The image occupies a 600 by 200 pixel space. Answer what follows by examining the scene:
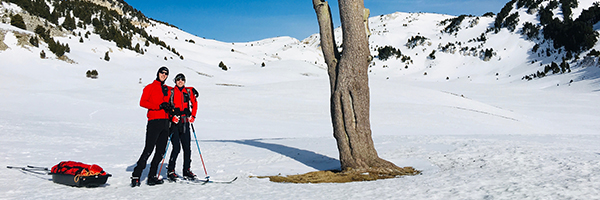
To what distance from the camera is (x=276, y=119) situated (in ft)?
53.8

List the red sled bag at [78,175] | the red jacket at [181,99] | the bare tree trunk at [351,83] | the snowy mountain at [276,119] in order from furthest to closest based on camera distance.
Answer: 1. the bare tree trunk at [351,83]
2. the red jacket at [181,99]
3. the snowy mountain at [276,119]
4. the red sled bag at [78,175]

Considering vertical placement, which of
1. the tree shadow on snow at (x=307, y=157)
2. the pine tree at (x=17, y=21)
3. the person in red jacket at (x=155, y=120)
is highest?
the pine tree at (x=17, y=21)

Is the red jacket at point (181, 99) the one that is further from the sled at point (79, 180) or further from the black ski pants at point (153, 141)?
the sled at point (79, 180)

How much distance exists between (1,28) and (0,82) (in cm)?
802

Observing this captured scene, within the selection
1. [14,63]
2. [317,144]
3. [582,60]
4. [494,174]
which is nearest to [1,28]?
[14,63]

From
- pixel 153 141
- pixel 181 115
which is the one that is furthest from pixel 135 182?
pixel 181 115

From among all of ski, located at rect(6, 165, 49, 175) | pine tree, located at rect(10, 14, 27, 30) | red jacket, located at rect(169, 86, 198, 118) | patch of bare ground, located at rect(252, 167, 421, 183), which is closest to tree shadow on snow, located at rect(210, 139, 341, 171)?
patch of bare ground, located at rect(252, 167, 421, 183)

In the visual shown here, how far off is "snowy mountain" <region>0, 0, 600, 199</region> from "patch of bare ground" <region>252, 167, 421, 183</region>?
1.57 ft

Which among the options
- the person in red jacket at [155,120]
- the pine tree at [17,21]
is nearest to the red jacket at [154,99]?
the person in red jacket at [155,120]

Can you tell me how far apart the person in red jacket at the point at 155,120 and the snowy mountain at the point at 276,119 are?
0.29m

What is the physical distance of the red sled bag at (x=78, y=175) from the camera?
16.7ft

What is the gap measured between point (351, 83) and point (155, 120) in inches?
126

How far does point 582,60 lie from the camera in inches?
1357

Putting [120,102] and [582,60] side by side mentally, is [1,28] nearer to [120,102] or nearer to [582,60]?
[120,102]
